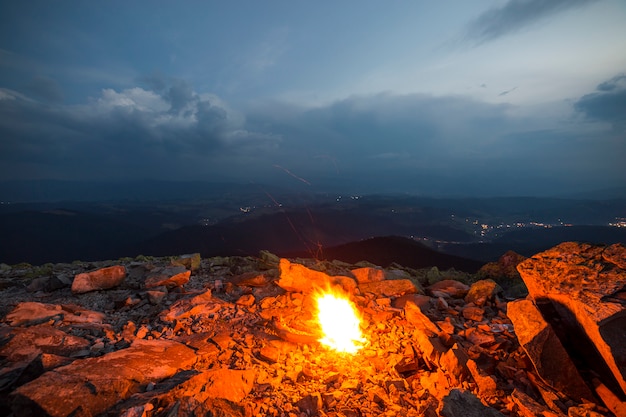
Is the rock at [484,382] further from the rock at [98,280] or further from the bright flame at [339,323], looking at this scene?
the rock at [98,280]

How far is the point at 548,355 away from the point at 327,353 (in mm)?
3721

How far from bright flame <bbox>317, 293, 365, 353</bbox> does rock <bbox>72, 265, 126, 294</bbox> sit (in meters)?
6.32

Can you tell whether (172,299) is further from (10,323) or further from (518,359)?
(518,359)

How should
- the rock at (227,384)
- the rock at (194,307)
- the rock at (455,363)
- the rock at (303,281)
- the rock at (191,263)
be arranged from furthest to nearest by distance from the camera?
the rock at (191,263)
the rock at (303,281)
the rock at (194,307)
the rock at (455,363)
the rock at (227,384)

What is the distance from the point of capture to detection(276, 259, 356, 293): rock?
7.76 m

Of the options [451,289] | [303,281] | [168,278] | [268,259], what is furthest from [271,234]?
[451,289]

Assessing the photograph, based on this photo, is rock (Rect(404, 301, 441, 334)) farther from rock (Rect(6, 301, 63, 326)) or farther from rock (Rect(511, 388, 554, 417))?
rock (Rect(6, 301, 63, 326))

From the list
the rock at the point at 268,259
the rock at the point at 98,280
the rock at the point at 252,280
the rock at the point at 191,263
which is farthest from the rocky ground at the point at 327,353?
the rock at the point at 268,259

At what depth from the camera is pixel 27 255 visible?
190 feet

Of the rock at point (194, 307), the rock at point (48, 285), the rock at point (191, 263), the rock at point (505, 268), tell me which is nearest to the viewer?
the rock at point (194, 307)

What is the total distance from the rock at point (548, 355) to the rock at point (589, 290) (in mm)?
446

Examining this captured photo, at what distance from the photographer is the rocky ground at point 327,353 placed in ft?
12.7

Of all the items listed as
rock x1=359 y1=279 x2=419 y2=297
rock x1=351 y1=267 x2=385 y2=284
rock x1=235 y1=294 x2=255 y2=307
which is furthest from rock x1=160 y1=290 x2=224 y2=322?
rock x1=359 y1=279 x2=419 y2=297

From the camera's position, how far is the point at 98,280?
27.5ft
